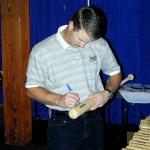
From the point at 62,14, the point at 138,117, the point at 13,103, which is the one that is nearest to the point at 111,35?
the point at 62,14

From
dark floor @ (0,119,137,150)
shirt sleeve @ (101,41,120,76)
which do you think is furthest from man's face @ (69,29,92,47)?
dark floor @ (0,119,137,150)

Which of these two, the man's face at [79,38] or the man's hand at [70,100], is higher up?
the man's face at [79,38]

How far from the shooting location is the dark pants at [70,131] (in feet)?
6.72

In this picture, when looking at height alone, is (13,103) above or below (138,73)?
below

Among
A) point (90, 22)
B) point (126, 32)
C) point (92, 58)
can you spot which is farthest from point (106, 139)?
point (90, 22)

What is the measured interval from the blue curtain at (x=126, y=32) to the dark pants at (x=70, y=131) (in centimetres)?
208

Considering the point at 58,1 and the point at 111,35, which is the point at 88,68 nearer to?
the point at 111,35

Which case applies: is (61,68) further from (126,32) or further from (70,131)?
(126,32)

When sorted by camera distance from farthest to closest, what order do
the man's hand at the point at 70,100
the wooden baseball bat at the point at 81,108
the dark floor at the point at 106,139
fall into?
the dark floor at the point at 106,139, the man's hand at the point at 70,100, the wooden baseball bat at the point at 81,108

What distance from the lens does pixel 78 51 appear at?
2055 millimetres

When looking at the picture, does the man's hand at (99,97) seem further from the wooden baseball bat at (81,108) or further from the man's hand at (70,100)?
the man's hand at (70,100)

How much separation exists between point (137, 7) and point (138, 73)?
2.81ft

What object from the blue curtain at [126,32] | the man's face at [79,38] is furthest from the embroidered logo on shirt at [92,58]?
the blue curtain at [126,32]

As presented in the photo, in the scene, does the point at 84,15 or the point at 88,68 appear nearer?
the point at 84,15
